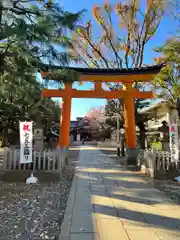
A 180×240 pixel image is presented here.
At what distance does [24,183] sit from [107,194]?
2727 millimetres

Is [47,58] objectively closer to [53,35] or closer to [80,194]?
[53,35]

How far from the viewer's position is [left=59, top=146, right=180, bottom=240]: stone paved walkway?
11.5ft

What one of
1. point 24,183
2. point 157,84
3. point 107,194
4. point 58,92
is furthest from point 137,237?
point 157,84

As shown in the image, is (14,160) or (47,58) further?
(14,160)

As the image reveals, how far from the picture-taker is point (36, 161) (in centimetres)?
782

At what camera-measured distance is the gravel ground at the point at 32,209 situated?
3607 millimetres

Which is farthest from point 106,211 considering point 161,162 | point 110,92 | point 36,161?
point 110,92

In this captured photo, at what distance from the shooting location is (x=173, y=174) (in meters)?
7.77

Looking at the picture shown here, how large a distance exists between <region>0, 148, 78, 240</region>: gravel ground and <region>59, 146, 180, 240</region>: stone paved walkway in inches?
9.4

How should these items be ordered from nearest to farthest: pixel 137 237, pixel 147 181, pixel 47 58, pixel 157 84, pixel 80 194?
pixel 137 237, pixel 47 58, pixel 80 194, pixel 147 181, pixel 157 84

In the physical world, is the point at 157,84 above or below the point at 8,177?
above

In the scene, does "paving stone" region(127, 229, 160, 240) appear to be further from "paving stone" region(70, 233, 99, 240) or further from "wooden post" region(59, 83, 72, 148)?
"wooden post" region(59, 83, 72, 148)

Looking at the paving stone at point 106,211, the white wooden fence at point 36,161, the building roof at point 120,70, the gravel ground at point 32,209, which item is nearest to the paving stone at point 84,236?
the gravel ground at point 32,209

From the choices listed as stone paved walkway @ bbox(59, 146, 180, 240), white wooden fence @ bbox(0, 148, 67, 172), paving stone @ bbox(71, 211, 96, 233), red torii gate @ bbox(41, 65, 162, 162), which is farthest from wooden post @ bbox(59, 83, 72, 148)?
paving stone @ bbox(71, 211, 96, 233)
